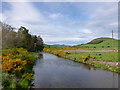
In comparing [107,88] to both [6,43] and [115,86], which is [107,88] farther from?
[6,43]

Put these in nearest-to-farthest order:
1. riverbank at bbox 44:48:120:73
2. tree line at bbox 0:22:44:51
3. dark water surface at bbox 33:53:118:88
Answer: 1. dark water surface at bbox 33:53:118:88
2. riverbank at bbox 44:48:120:73
3. tree line at bbox 0:22:44:51

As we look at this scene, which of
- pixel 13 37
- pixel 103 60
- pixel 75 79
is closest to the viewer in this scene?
pixel 75 79

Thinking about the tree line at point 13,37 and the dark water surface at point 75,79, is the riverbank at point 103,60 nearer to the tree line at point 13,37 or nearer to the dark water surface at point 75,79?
the dark water surface at point 75,79

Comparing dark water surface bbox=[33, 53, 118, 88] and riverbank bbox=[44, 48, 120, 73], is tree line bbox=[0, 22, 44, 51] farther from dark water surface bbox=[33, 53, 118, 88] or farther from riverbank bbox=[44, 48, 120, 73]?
riverbank bbox=[44, 48, 120, 73]

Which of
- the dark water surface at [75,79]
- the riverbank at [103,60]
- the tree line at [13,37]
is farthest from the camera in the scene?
the tree line at [13,37]

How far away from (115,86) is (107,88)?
2.65ft

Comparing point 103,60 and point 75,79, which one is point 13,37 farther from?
point 103,60

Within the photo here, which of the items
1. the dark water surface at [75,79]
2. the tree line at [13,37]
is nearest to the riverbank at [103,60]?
the dark water surface at [75,79]

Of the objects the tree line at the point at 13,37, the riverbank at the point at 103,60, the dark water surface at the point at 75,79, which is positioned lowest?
the dark water surface at the point at 75,79

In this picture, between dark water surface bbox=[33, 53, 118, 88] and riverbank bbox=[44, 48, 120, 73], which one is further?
riverbank bbox=[44, 48, 120, 73]

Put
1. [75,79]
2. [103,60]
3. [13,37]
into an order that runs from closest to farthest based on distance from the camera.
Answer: [75,79] → [103,60] → [13,37]

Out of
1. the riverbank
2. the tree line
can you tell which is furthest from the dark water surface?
the tree line

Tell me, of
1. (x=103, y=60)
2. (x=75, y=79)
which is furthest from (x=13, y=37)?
(x=103, y=60)

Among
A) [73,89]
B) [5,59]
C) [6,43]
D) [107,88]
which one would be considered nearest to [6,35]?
[6,43]
